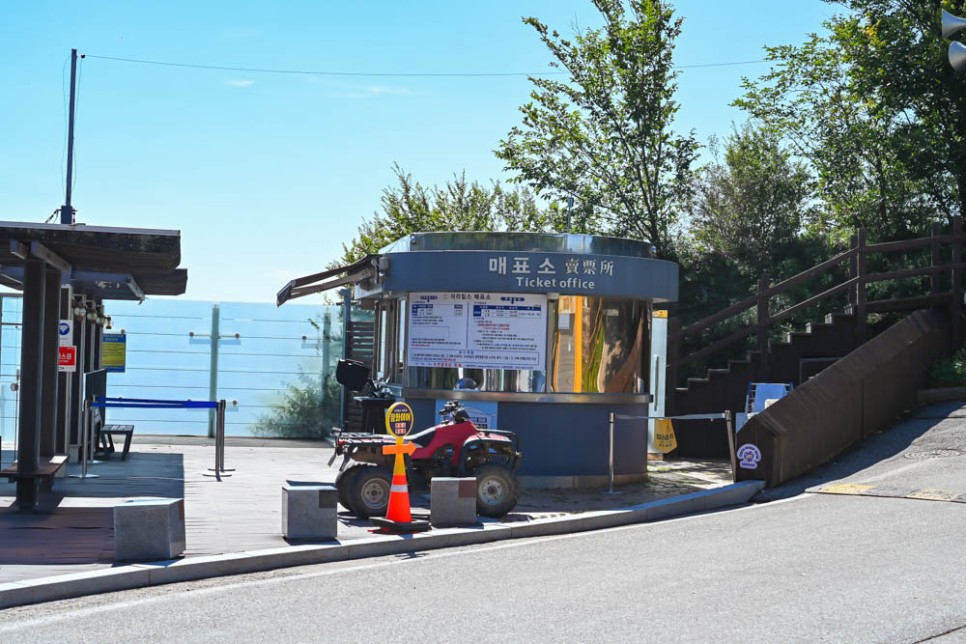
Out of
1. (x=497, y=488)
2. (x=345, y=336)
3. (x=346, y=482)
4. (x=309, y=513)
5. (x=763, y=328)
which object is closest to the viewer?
(x=309, y=513)

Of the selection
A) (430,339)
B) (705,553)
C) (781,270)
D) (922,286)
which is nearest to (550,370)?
(430,339)

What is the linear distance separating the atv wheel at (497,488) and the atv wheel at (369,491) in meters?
1.03

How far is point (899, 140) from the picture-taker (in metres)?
24.7

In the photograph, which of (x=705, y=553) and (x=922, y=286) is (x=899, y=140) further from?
(x=705, y=553)

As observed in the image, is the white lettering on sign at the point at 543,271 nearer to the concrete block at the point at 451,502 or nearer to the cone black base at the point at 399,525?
the concrete block at the point at 451,502

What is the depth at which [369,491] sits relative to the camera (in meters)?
12.9

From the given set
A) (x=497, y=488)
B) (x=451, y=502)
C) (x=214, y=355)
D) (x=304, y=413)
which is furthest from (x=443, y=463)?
(x=214, y=355)

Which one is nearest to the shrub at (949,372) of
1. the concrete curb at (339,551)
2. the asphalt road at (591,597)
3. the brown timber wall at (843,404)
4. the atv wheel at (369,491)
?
the brown timber wall at (843,404)

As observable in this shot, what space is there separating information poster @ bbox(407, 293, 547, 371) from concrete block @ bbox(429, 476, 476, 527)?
11.8ft

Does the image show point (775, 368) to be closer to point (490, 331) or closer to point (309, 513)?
point (490, 331)

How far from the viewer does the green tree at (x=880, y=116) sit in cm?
2477

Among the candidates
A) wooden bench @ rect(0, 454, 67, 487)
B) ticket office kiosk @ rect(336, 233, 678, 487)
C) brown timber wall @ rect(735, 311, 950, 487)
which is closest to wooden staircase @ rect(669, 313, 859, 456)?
brown timber wall @ rect(735, 311, 950, 487)

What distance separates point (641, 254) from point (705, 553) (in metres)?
6.75

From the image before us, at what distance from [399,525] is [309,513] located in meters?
1.07
